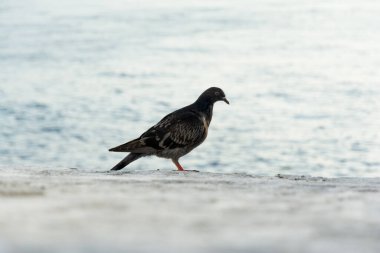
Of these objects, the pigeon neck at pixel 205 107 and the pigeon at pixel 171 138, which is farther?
the pigeon neck at pixel 205 107

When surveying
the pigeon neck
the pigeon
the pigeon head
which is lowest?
the pigeon

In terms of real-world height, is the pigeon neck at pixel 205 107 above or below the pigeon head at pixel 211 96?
below

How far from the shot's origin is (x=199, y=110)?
12.8 metres

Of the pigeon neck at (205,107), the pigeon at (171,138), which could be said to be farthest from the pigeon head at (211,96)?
the pigeon at (171,138)

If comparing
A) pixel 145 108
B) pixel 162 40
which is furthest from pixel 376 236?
pixel 162 40

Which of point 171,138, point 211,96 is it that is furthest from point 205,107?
point 171,138

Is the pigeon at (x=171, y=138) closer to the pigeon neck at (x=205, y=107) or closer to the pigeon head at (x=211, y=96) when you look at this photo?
the pigeon neck at (x=205, y=107)

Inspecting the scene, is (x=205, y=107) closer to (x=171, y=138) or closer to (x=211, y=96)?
(x=211, y=96)

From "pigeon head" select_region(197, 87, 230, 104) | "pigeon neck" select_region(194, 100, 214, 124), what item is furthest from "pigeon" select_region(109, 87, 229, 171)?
"pigeon head" select_region(197, 87, 230, 104)

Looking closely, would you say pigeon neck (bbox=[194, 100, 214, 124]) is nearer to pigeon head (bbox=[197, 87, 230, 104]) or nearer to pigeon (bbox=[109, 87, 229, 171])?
pigeon head (bbox=[197, 87, 230, 104])

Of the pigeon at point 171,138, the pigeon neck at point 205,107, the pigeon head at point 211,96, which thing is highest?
the pigeon head at point 211,96

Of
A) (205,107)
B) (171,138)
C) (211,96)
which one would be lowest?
→ (171,138)

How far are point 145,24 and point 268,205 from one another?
43802mm

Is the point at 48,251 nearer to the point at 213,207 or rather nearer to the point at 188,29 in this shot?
the point at 213,207
